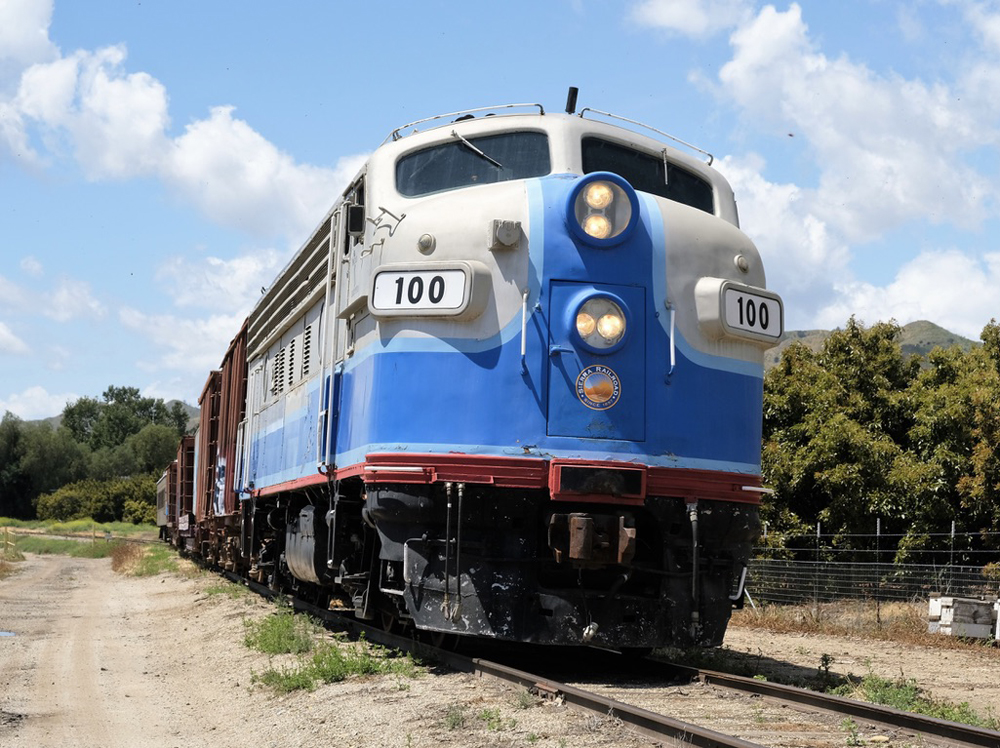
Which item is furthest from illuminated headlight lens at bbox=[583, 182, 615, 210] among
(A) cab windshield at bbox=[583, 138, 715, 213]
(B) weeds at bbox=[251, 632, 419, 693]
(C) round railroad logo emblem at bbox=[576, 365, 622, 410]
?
(B) weeds at bbox=[251, 632, 419, 693]

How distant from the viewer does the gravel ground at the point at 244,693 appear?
264 inches

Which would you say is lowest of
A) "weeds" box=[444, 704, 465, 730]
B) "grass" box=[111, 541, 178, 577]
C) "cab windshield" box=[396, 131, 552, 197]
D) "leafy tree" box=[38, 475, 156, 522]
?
"grass" box=[111, 541, 178, 577]

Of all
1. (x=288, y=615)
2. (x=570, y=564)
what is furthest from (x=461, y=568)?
(x=288, y=615)

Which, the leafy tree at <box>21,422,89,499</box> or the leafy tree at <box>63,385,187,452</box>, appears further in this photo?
the leafy tree at <box>63,385,187,452</box>

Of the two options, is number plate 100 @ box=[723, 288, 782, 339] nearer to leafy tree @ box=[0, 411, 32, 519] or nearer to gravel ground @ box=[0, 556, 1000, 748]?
gravel ground @ box=[0, 556, 1000, 748]

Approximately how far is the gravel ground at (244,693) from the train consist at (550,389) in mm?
1005

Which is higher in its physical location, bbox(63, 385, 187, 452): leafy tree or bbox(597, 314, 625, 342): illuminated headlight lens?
bbox(63, 385, 187, 452): leafy tree

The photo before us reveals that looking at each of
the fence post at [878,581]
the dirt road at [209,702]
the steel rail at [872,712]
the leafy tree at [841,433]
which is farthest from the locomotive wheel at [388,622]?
the leafy tree at [841,433]

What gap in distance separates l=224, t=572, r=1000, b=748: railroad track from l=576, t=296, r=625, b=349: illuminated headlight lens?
243cm

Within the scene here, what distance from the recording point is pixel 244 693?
894 cm

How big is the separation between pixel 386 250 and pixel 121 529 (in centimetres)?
6456

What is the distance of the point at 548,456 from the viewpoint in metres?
8.31

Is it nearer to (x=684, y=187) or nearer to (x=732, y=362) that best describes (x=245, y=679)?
(x=732, y=362)

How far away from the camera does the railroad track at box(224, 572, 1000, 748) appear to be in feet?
19.6
